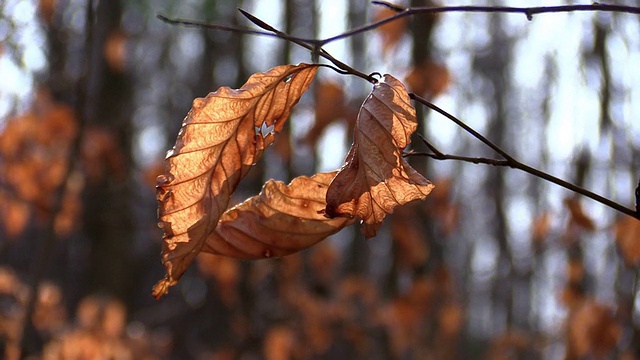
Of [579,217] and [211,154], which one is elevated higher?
[211,154]

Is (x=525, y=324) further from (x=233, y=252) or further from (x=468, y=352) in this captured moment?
(x=233, y=252)

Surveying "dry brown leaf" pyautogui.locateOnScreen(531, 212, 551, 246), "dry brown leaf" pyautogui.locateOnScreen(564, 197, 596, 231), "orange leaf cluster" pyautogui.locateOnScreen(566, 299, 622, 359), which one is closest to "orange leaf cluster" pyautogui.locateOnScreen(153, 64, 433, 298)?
"dry brown leaf" pyautogui.locateOnScreen(564, 197, 596, 231)

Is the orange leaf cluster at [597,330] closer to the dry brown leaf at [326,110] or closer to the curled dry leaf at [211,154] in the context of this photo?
the dry brown leaf at [326,110]

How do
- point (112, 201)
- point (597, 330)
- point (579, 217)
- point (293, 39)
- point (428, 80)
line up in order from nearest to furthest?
1. point (293, 39)
2. point (579, 217)
3. point (597, 330)
4. point (428, 80)
5. point (112, 201)

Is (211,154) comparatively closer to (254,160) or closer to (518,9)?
(254,160)

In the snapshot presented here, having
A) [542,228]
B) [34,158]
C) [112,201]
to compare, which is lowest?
[112,201]

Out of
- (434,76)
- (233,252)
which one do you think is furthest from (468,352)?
(233,252)

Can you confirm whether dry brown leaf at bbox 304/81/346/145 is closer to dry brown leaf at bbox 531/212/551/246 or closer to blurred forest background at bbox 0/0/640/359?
blurred forest background at bbox 0/0/640/359

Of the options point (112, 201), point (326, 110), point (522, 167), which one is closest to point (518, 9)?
point (522, 167)
